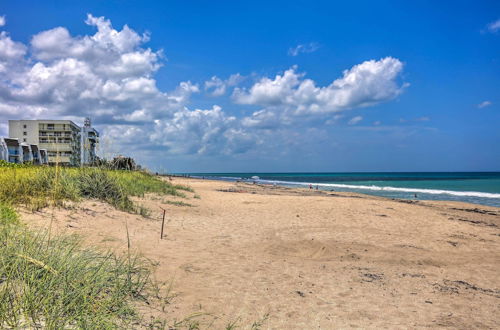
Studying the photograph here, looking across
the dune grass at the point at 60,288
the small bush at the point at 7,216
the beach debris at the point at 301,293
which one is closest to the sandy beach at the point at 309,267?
the beach debris at the point at 301,293

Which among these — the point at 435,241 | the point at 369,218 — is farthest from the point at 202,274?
the point at 369,218

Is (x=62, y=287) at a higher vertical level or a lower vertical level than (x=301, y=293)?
higher

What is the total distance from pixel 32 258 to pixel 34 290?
72 centimetres

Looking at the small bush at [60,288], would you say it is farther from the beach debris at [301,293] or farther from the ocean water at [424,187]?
the ocean water at [424,187]

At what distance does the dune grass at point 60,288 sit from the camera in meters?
2.68

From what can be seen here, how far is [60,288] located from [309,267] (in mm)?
4403

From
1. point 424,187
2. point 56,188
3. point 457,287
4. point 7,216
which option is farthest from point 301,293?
point 424,187

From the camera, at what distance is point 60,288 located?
10.4ft

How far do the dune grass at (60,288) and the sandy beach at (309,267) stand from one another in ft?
1.68

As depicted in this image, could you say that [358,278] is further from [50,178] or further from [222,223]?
[50,178]

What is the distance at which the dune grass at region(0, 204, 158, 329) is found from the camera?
8.79 feet

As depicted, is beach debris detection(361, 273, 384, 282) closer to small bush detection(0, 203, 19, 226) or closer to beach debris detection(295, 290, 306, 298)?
beach debris detection(295, 290, 306, 298)

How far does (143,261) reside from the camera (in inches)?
193

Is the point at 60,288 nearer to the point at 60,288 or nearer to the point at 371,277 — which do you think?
the point at 60,288
